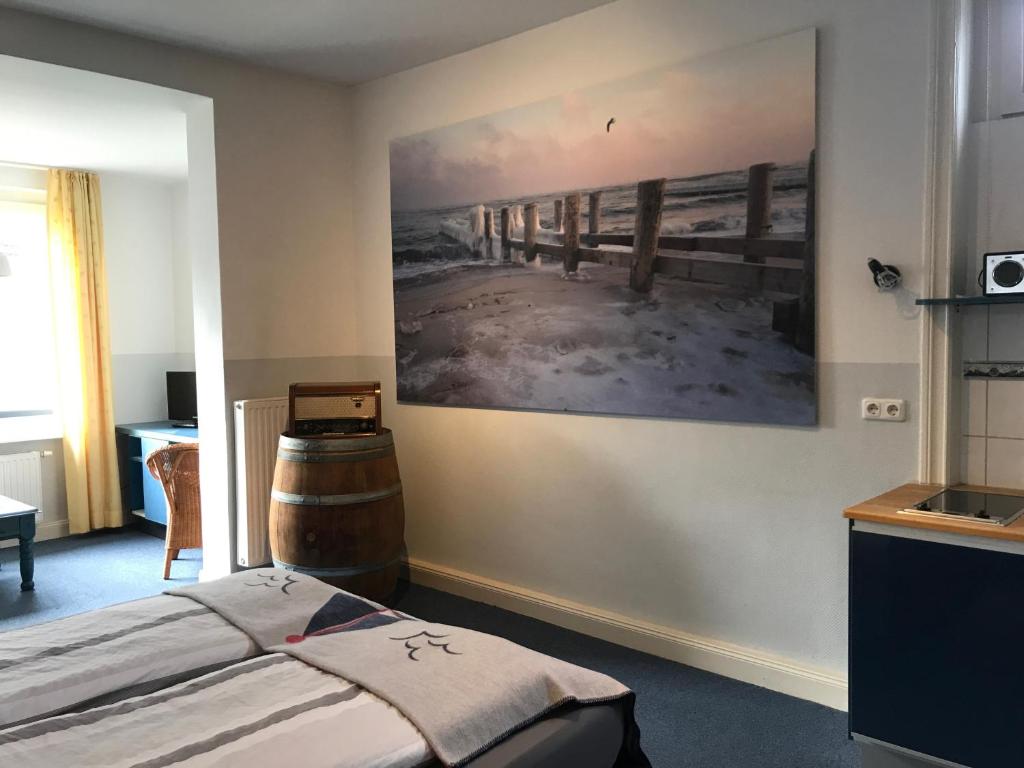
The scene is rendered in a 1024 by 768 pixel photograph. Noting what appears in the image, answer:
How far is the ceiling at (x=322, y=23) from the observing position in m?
3.31

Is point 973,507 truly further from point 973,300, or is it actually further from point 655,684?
point 655,684

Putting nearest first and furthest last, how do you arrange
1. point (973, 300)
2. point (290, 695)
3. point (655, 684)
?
point (290, 695) → point (973, 300) → point (655, 684)

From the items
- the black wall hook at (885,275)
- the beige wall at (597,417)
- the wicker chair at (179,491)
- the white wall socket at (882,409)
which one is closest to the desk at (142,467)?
the wicker chair at (179,491)

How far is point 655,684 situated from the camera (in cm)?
307

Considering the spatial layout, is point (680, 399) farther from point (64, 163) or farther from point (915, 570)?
point (64, 163)

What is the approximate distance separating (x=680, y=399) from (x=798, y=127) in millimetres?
1070

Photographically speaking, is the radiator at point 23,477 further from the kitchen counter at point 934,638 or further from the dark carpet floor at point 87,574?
the kitchen counter at point 934,638

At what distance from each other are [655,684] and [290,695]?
1769 mm

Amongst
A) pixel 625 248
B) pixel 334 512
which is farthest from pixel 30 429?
pixel 625 248

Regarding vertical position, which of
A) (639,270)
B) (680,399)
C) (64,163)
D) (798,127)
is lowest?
(680,399)

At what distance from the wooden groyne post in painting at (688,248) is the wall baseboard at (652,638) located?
1170 millimetres

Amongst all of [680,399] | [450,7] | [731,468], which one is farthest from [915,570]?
[450,7]

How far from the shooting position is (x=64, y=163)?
5461mm

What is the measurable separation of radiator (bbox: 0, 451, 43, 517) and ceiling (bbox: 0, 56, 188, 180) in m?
1.95
